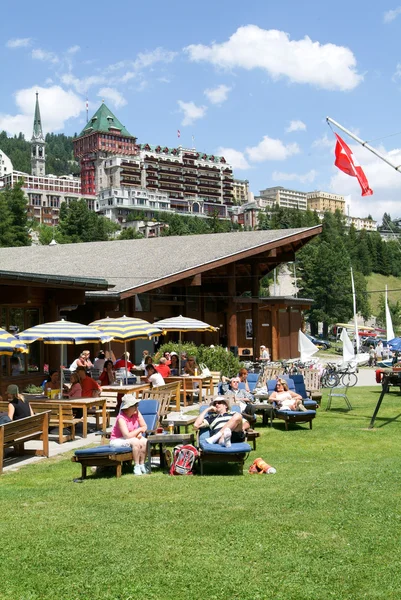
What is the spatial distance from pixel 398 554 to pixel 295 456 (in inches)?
206

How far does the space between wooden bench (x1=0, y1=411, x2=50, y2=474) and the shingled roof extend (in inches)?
464

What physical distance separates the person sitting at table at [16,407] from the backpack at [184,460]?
3075mm

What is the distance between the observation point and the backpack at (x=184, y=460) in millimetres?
9273

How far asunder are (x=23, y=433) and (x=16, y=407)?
27.1 inches

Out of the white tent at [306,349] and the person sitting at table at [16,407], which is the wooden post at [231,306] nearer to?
the white tent at [306,349]

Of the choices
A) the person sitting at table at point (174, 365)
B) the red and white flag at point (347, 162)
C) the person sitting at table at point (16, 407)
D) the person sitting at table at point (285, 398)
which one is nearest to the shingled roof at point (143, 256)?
the person sitting at table at point (174, 365)

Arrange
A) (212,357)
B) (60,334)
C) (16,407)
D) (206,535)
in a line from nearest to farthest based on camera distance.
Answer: (206,535) < (16,407) < (60,334) < (212,357)

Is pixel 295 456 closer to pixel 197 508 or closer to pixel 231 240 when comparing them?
pixel 197 508

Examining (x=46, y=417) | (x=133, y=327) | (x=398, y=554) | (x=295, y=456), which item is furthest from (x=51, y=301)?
(x=398, y=554)

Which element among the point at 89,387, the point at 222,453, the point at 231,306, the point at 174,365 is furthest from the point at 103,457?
the point at 231,306

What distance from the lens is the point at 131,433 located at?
32.0 ft

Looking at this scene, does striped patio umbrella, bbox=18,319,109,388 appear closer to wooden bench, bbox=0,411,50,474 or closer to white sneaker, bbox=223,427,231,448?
wooden bench, bbox=0,411,50,474

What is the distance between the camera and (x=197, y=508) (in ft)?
22.9

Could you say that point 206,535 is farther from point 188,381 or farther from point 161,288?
point 161,288
